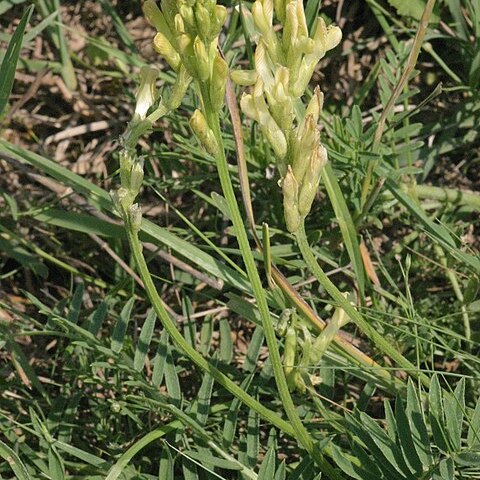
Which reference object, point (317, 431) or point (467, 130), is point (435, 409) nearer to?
point (317, 431)

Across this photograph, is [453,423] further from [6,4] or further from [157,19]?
[6,4]

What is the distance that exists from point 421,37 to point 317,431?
0.97 m

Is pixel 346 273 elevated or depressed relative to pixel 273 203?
depressed

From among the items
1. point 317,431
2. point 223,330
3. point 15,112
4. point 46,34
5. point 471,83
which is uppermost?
point 46,34

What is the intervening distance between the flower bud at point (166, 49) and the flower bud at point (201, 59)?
0.11m

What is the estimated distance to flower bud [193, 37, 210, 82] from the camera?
4.33 ft

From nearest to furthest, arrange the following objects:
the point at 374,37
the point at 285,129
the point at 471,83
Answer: the point at 285,129 → the point at 471,83 → the point at 374,37

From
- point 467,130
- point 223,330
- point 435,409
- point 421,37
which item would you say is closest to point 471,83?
point 467,130

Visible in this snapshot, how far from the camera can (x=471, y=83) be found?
8.70ft

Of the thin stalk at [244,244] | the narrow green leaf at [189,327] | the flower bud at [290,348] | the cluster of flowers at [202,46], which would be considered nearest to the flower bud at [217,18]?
the cluster of flowers at [202,46]

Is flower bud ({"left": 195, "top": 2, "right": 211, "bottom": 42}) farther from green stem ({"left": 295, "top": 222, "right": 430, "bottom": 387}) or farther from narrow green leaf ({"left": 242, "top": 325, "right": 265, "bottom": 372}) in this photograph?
narrow green leaf ({"left": 242, "top": 325, "right": 265, "bottom": 372})

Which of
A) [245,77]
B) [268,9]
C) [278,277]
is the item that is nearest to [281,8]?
[268,9]

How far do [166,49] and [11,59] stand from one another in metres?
0.79

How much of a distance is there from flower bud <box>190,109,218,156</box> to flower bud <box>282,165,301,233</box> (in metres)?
0.14
